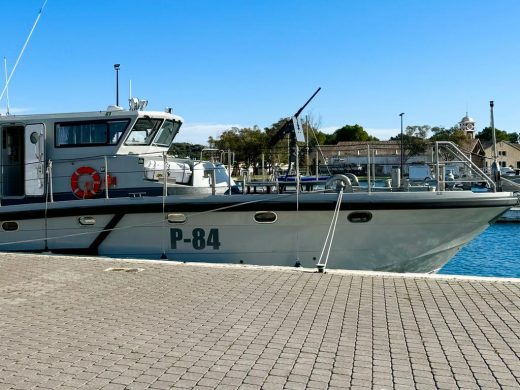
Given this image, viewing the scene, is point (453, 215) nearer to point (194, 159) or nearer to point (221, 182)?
point (221, 182)

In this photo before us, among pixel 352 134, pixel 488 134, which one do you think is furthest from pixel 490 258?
pixel 488 134

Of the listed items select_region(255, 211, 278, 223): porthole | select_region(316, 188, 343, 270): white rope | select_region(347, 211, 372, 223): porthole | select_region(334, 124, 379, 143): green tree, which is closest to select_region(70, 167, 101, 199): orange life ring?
select_region(255, 211, 278, 223): porthole

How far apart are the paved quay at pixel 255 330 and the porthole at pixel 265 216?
1058mm

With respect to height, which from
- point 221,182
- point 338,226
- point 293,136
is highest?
point 293,136

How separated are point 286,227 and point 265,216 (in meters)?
0.40

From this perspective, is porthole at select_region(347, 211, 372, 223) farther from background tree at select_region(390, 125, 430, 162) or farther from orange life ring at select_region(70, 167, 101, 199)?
background tree at select_region(390, 125, 430, 162)

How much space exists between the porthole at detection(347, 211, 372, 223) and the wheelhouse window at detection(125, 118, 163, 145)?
13.9 feet

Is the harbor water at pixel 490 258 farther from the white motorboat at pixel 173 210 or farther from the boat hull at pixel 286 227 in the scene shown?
the white motorboat at pixel 173 210

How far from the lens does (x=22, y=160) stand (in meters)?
10.4

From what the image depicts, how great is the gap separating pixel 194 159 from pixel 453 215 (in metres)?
5.61

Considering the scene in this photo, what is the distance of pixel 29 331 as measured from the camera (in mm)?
5160

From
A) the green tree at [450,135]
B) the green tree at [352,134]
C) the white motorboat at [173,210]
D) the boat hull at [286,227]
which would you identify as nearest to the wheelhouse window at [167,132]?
the white motorboat at [173,210]

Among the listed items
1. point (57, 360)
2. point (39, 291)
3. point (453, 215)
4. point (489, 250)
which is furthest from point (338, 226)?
point (489, 250)

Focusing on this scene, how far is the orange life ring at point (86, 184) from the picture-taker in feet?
31.9
